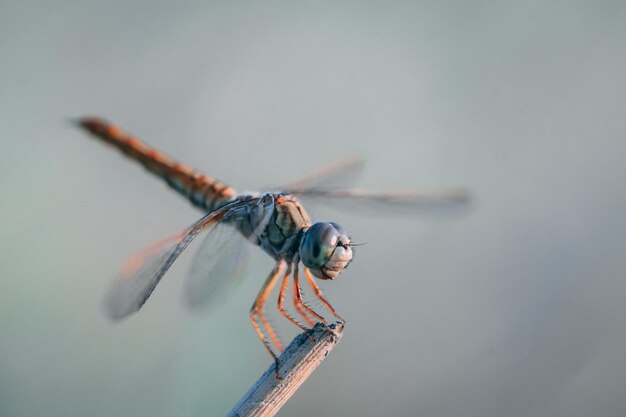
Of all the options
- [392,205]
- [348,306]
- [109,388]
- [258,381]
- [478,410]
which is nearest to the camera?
[258,381]

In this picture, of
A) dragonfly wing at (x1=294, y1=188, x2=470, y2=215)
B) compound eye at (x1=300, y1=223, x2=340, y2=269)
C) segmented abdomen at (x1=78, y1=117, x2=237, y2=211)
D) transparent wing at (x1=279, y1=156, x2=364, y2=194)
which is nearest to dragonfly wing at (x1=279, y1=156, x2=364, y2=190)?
transparent wing at (x1=279, y1=156, x2=364, y2=194)

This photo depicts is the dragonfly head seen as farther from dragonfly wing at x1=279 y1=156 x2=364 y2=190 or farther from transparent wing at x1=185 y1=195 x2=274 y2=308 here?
dragonfly wing at x1=279 y1=156 x2=364 y2=190

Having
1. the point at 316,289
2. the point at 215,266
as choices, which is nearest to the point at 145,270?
the point at 215,266

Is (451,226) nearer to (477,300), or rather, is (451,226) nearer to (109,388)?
(477,300)

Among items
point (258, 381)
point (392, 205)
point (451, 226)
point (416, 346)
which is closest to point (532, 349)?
point (416, 346)

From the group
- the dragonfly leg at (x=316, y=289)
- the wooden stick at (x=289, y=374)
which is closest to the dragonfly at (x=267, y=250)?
the dragonfly leg at (x=316, y=289)

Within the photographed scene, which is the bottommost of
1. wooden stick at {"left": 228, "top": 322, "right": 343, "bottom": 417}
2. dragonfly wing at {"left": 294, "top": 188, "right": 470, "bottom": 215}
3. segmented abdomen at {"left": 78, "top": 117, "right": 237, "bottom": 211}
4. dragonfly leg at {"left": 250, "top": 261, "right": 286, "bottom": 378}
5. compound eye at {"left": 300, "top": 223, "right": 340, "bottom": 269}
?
wooden stick at {"left": 228, "top": 322, "right": 343, "bottom": 417}

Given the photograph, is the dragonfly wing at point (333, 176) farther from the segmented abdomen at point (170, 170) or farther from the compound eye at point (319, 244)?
the compound eye at point (319, 244)

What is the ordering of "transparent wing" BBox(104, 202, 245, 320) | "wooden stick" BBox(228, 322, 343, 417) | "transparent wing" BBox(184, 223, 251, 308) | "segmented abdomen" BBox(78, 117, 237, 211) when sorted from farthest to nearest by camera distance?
1. "segmented abdomen" BBox(78, 117, 237, 211)
2. "transparent wing" BBox(184, 223, 251, 308)
3. "transparent wing" BBox(104, 202, 245, 320)
4. "wooden stick" BBox(228, 322, 343, 417)
